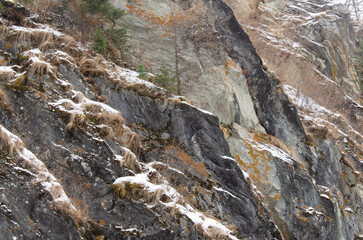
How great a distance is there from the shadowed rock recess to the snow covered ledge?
22mm

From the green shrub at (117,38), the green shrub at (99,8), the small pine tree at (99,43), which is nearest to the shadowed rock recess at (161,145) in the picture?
the small pine tree at (99,43)

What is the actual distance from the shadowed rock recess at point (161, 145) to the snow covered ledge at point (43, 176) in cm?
2

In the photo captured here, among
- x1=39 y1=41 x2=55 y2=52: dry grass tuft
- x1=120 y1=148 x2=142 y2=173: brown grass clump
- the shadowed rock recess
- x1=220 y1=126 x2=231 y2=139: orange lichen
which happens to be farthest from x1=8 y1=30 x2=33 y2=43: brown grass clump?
x1=220 y1=126 x2=231 y2=139: orange lichen

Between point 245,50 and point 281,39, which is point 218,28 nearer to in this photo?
point 245,50

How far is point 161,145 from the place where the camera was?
845 centimetres

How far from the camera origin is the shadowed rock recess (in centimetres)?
591

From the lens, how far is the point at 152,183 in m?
6.91

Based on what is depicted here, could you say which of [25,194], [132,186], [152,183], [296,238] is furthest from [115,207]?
[296,238]

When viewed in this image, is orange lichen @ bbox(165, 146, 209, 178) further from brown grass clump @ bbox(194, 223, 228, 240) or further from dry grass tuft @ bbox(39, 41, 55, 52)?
dry grass tuft @ bbox(39, 41, 55, 52)

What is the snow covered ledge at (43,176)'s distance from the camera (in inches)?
213

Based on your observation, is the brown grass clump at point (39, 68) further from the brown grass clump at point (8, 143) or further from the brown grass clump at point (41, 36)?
the brown grass clump at point (8, 143)

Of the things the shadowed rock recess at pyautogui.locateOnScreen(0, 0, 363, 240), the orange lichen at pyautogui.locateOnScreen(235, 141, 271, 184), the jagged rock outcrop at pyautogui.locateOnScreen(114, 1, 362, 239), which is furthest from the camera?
the jagged rock outcrop at pyautogui.locateOnScreen(114, 1, 362, 239)

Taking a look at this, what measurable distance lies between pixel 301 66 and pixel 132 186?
52.4 ft

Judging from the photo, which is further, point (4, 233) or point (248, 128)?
point (248, 128)
